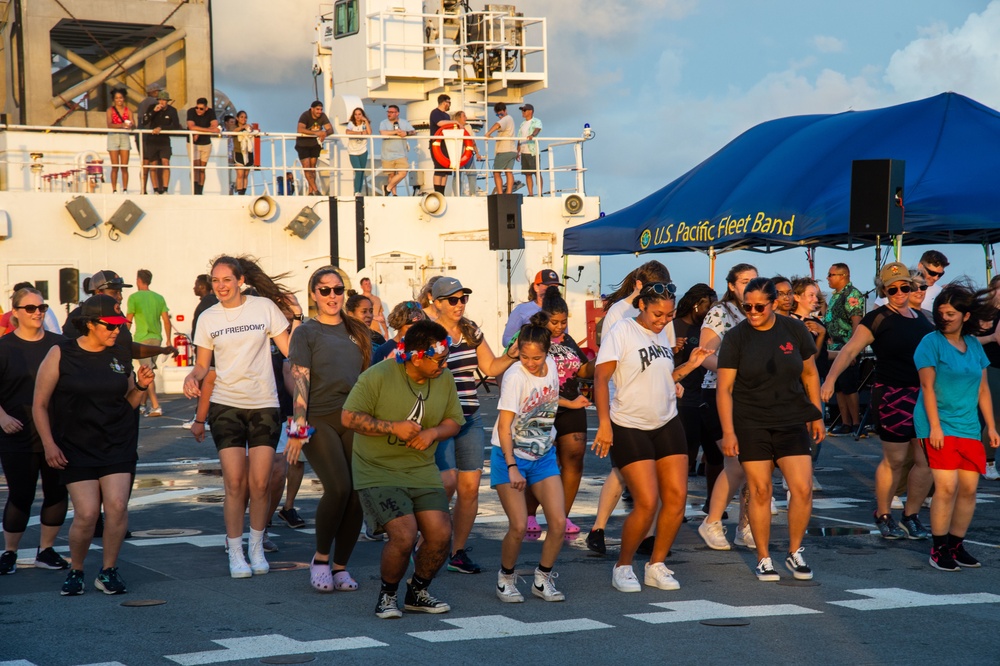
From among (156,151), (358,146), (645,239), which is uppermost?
(358,146)

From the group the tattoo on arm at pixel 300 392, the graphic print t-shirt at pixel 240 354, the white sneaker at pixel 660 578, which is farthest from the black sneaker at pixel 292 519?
the white sneaker at pixel 660 578

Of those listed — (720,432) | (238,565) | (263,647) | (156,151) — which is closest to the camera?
(263,647)

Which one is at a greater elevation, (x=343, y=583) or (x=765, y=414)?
(x=765, y=414)

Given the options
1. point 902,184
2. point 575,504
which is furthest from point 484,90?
point 575,504

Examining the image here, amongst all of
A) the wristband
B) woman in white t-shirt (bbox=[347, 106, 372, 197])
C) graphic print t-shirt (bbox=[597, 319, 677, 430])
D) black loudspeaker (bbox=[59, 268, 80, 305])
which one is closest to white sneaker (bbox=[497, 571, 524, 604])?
graphic print t-shirt (bbox=[597, 319, 677, 430])

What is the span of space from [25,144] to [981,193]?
18441 millimetres

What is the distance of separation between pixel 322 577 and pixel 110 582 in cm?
117

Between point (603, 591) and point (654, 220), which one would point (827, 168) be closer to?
point (654, 220)

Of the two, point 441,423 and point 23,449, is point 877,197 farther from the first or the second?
point 23,449

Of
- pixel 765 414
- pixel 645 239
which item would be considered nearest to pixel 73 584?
pixel 765 414

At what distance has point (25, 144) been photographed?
25.6 meters

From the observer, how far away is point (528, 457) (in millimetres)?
7207

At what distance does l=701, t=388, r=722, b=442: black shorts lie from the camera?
355 inches

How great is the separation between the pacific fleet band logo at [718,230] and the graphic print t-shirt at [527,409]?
30.0 feet
